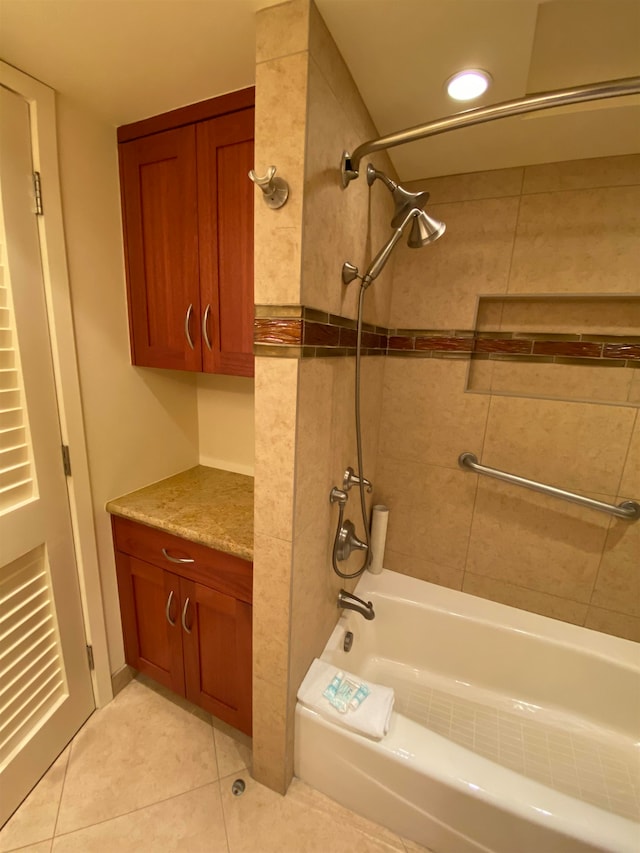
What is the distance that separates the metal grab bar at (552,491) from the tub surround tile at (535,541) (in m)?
0.06

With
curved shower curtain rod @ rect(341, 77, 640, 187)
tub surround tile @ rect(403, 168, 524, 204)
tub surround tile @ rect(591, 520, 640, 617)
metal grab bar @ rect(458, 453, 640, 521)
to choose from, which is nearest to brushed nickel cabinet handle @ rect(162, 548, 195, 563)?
metal grab bar @ rect(458, 453, 640, 521)

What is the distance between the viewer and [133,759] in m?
1.32

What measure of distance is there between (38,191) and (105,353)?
A: 20.3 inches

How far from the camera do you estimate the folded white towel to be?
1077 millimetres

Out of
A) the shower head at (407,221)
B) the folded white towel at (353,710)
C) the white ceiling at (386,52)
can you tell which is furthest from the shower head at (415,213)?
the folded white towel at (353,710)

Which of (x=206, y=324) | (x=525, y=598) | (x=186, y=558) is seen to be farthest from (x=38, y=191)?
(x=525, y=598)

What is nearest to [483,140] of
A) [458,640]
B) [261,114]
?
[261,114]

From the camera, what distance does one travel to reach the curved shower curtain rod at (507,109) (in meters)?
0.68

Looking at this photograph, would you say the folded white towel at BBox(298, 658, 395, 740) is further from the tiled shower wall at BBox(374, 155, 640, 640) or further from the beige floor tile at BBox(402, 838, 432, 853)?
the tiled shower wall at BBox(374, 155, 640, 640)

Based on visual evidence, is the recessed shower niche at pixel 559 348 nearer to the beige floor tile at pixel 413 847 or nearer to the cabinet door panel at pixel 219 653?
the cabinet door panel at pixel 219 653

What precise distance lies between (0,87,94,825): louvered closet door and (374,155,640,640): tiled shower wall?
1308mm

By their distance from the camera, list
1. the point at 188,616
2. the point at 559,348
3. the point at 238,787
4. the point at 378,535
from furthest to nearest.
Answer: the point at 378,535 < the point at 559,348 < the point at 188,616 < the point at 238,787

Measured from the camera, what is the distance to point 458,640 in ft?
5.20

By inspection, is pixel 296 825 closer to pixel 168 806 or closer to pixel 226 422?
pixel 168 806
